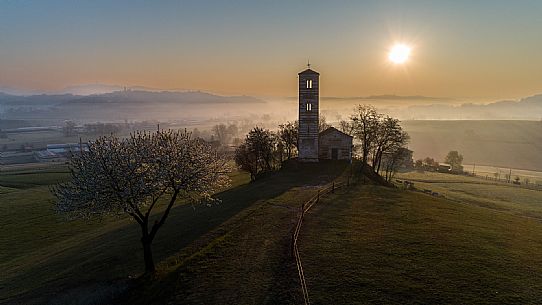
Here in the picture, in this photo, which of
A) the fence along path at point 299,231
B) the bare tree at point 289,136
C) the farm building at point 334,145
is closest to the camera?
the fence along path at point 299,231

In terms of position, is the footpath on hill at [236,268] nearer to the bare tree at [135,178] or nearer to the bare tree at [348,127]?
the bare tree at [135,178]

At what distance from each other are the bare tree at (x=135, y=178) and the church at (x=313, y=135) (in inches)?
1548

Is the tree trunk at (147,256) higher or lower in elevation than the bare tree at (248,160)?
lower

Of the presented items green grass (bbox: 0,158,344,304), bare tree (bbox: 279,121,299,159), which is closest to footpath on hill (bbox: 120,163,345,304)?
green grass (bbox: 0,158,344,304)

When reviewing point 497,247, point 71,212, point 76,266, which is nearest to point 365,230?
point 497,247

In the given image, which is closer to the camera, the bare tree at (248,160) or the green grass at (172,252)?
the green grass at (172,252)

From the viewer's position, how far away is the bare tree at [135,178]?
73.5ft

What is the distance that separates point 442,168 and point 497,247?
438 ft

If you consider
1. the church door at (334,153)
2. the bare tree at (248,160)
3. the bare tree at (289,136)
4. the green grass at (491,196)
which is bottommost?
the green grass at (491,196)

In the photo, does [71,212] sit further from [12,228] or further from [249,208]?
[12,228]

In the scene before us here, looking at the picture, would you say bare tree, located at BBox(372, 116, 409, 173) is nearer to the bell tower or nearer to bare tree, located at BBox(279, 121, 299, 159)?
the bell tower

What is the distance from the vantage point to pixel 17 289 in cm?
2866

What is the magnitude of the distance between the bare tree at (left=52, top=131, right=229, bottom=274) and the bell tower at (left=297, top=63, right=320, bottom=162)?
129ft

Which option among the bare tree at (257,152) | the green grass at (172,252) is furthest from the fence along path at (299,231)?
the bare tree at (257,152)
